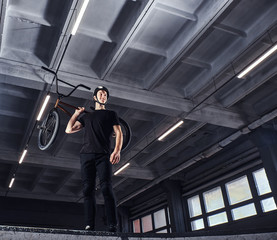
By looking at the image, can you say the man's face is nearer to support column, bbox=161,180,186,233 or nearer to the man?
the man

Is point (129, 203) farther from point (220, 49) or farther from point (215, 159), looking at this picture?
point (220, 49)

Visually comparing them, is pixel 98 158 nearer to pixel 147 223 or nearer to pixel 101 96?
pixel 101 96

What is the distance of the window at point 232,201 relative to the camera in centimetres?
801

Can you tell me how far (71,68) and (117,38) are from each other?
120 centimetres

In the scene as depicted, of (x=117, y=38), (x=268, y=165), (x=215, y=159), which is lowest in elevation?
(x=268, y=165)

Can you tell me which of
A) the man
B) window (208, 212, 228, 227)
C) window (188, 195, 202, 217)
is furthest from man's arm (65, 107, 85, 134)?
window (188, 195, 202, 217)

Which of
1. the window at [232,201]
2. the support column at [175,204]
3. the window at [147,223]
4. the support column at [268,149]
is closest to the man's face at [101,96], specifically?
the support column at [268,149]

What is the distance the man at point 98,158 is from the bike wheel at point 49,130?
153 centimetres

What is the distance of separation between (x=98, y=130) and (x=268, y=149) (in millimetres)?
5836

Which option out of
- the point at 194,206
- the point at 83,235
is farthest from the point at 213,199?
the point at 83,235

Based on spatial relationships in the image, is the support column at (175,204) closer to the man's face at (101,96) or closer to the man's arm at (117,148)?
the man's arm at (117,148)

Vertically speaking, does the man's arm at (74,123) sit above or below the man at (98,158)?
above

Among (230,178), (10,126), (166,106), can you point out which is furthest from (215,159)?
(10,126)

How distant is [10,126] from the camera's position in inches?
316
